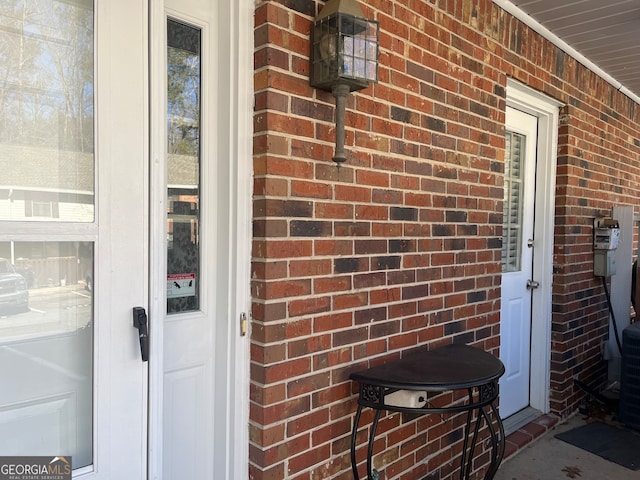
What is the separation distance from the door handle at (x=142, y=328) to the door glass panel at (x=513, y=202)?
263 cm

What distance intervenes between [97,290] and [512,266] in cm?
292

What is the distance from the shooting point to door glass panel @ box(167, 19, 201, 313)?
1.64 m

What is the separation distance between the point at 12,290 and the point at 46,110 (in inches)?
21.1

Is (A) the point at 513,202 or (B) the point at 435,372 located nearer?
(B) the point at 435,372

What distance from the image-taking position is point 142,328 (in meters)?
1.49

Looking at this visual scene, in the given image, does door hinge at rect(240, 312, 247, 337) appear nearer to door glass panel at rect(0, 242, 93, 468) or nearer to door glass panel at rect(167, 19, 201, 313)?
door glass panel at rect(167, 19, 201, 313)

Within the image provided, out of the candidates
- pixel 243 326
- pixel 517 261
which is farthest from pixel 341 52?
pixel 517 261

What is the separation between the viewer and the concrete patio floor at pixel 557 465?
110 inches

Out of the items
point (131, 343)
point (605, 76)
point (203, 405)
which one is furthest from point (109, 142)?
point (605, 76)

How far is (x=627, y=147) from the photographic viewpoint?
4488mm

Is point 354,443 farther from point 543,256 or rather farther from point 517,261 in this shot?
point 543,256

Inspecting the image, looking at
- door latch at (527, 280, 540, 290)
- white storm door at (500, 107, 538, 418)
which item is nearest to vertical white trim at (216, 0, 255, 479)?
white storm door at (500, 107, 538, 418)

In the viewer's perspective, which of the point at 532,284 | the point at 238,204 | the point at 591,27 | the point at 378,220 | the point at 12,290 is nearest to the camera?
the point at 12,290

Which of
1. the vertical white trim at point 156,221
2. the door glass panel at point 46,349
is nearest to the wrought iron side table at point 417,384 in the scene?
the vertical white trim at point 156,221
